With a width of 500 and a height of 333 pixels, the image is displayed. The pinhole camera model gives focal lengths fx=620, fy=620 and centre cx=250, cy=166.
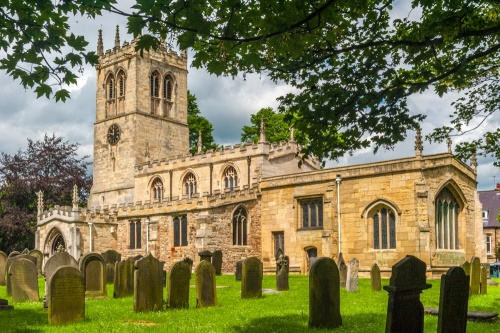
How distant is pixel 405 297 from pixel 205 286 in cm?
690

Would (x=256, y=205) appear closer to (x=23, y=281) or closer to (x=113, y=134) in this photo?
(x=23, y=281)

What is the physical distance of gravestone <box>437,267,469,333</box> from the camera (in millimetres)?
7230

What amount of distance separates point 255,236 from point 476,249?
11203 mm

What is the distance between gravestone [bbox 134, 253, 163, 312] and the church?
1271 centimetres

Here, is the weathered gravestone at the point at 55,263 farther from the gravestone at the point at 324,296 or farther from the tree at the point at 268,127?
the tree at the point at 268,127

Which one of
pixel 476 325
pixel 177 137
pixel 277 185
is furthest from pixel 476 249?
pixel 177 137

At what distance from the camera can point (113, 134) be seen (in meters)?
50.0

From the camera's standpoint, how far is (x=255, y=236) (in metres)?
33.4

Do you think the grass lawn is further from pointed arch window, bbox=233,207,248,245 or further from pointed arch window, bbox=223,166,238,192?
pointed arch window, bbox=223,166,238,192

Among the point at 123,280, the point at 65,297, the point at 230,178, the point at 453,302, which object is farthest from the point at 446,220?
the point at 453,302

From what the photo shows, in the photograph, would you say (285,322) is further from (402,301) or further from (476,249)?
(476,249)

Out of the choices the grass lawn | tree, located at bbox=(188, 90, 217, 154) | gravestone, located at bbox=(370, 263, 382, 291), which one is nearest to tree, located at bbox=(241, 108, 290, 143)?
tree, located at bbox=(188, 90, 217, 154)

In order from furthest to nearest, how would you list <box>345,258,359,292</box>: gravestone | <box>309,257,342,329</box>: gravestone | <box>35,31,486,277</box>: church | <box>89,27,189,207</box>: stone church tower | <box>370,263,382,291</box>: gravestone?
1. <box>89,27,189,207</box>: stone church tower
2. <box>35,31,486,277</box>: church
3. <box>370,263,382,291</box>: gravestone
4. <box>345,258,359,292</box>: gravestone
5. <box>309,257,342,329</box>: gravestone

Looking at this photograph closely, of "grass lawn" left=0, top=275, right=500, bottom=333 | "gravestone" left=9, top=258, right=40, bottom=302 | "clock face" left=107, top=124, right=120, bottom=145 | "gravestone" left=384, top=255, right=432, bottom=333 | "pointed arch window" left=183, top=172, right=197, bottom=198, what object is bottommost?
"grass lawn" left=0, top=275, right=500, bottom=333
